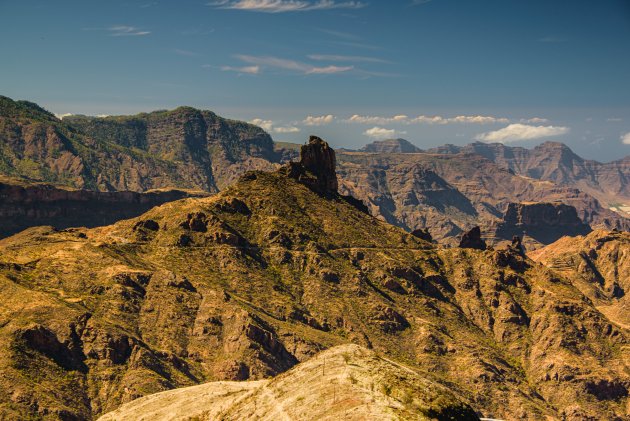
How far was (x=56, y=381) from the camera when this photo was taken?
19562 cm

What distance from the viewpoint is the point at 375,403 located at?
77.4 m

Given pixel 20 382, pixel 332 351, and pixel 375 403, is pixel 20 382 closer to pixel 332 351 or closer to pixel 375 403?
pixel 332 351

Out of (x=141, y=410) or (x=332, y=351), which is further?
(x=141, y=410)

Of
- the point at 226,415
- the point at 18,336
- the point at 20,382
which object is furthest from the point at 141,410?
the point at 18,336

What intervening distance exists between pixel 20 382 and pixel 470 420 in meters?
141

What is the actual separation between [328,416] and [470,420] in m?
16.3

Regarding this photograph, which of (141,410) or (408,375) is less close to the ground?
(408,375)

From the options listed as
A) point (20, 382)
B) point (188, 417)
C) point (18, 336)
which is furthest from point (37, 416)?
point (188, 417)

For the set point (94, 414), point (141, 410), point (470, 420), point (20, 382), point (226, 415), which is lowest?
point (94, 414)

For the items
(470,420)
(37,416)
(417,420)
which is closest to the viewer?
(417,420)

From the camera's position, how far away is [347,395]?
264 ft

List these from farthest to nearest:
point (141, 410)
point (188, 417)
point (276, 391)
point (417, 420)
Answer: point (141, 410), point (188, 417), point (276, 391), point (417, 420)

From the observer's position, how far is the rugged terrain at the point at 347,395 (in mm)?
77250

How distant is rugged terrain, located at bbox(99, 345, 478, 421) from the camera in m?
77.2
